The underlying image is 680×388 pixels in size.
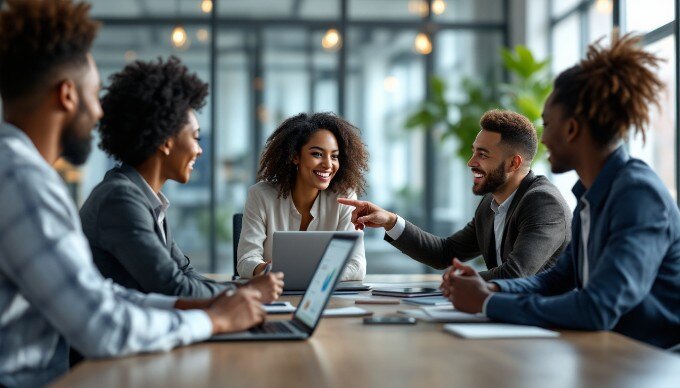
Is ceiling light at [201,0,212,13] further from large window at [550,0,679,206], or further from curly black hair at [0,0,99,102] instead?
curly black hair at [0,0,99,102]

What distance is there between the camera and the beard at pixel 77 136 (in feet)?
5.95

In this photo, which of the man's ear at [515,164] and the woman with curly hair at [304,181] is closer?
the man's ear at [515,164]

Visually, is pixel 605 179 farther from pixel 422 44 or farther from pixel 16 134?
pixel 422 44

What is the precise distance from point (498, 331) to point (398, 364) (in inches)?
16.4

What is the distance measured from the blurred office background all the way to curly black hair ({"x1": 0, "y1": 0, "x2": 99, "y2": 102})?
239 inches

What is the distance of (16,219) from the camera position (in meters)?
1.54

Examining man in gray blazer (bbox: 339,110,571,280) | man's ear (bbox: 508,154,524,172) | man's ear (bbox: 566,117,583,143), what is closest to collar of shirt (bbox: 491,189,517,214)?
man in gray blazer (bbox: 339,110,571,280)

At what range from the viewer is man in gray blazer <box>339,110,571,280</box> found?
130 inches

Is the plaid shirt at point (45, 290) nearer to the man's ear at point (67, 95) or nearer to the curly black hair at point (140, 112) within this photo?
the man's ear at point (67, 95)

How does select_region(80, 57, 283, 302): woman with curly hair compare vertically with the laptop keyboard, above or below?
above

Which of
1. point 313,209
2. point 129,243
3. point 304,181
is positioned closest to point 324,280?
point 129,243

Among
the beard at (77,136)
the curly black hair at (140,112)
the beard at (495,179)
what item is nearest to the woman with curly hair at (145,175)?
the curly black hair at (140,112)

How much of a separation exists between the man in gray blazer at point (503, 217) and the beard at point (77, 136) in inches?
73.2

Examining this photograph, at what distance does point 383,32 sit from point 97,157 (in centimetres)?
304
